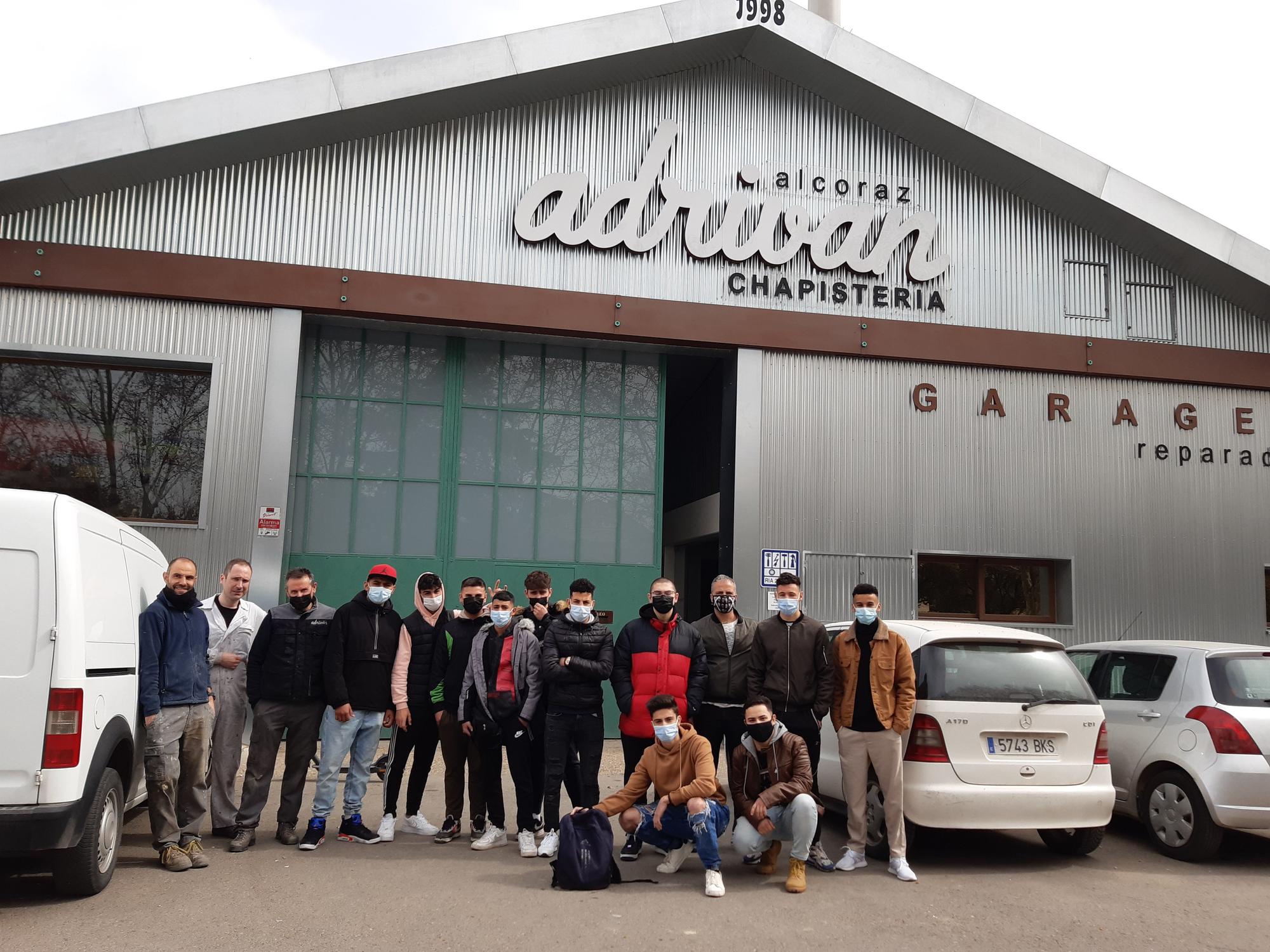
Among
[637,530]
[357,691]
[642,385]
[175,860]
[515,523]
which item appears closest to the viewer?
[175,860]

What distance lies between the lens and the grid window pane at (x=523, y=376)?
43.6ft

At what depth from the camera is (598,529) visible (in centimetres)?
1327

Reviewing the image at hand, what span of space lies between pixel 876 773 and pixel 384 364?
844cm

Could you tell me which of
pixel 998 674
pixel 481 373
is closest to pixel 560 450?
pixel 481 373

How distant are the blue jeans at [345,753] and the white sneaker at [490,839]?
36.0 inches

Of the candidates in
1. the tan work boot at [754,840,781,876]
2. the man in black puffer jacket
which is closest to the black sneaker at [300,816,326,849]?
the man in black puffer jacket

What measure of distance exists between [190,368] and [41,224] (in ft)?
7.56

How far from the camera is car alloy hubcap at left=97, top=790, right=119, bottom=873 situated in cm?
578

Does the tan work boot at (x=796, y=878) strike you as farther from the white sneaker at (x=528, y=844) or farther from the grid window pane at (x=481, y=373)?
the grid window pane at (x=481, y=373)

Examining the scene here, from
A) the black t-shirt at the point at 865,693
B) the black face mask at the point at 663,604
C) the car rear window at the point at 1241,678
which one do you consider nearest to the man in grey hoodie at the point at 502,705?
the black face mask at the point at 663,604

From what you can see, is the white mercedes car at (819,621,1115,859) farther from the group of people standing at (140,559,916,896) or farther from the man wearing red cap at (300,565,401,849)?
the man wearing red cap at (300,565,401,849)

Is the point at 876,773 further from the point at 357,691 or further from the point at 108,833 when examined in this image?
the point at 108,833

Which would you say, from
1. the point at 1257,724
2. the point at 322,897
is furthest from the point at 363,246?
→ the point at 1257,724

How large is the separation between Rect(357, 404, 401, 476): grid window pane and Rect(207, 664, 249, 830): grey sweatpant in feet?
17.6
